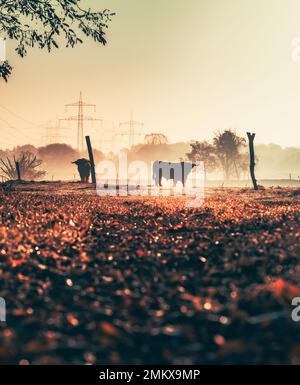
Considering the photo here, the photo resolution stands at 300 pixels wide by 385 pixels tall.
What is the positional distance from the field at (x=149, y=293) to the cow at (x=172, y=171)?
111 feet

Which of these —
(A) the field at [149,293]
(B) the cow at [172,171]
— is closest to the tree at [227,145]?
(B) the cow at [172,171]

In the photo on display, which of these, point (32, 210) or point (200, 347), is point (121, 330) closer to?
point (200, 347)

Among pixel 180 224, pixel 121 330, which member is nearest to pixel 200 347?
pixel 121 330

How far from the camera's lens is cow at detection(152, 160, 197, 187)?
147 feet

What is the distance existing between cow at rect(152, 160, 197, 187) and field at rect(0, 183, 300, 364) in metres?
33.9

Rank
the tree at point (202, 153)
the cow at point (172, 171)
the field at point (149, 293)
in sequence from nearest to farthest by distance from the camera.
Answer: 1. the field at point (149, 293)
2. the cow at point (172, 171)
3. the tree at point (202, 153)

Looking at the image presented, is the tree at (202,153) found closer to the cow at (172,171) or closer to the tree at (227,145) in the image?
the tree at (227,145)

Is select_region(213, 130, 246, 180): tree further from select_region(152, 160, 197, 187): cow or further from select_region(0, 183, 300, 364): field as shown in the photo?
select_region(0, 183, 300, 364): field

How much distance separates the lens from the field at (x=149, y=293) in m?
4.52

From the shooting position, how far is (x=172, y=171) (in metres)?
45.0

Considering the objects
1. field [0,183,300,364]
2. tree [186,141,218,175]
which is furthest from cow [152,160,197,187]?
tree [186,141,218,175]

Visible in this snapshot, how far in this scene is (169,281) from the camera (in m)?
6.52

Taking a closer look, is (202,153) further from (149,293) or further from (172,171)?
(149,293)

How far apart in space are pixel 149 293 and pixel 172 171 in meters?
39.2
